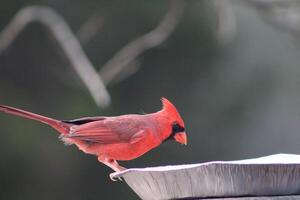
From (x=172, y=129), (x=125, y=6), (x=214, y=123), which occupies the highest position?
(x=125, y=6)

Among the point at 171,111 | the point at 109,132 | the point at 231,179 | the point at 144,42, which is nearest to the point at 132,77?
the point at 144,42

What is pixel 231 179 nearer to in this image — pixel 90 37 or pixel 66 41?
pixel 66 41

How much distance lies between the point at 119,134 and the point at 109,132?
4 centimetres

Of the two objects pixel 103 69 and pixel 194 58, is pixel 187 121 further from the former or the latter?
pixel 103 69

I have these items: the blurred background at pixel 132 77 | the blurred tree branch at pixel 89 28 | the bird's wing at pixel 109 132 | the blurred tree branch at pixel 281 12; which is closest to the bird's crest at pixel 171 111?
the bird's wing at pixel 109 132

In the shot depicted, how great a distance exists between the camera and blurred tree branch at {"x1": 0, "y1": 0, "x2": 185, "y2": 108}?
629 cm

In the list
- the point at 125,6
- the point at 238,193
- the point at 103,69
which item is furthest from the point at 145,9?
the point at 238,193

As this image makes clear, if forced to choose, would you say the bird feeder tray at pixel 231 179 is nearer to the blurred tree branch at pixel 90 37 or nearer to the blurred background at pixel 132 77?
the blurred tree branch at pixel 90 37

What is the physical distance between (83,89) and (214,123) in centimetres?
158

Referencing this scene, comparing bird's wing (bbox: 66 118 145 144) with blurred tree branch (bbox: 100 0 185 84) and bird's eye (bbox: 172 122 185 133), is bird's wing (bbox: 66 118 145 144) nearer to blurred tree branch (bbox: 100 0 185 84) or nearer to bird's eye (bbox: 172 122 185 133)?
bird's eye (bbox: 172 122 185 133)

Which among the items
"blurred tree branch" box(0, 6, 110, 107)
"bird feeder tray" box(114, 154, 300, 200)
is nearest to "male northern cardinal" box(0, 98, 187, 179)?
"bird feeder tray" box(114, 154, 300, 200)

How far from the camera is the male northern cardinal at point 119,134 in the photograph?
3.50m

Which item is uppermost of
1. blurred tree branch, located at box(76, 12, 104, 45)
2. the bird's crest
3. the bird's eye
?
blurred tree branch, located at box(76, 12, 104, 45)

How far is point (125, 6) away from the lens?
7.36 metres
